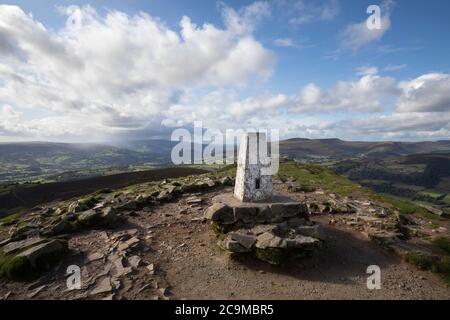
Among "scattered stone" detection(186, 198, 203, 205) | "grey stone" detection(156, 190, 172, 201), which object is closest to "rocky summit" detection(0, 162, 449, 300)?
"scattered stone" detection(186, 198, 203, 205)

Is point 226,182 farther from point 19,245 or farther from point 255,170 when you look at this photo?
point 19,245

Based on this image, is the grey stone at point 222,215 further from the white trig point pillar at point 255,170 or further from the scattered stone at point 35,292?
the scattered stone at point 35,292

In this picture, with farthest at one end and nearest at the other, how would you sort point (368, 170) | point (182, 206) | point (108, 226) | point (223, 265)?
point (368, 170), point (182, 206), point (108, 226), point (223, 265)

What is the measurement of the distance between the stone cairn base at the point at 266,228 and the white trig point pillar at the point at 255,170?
2.02ft

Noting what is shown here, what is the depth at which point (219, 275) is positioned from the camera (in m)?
10.6

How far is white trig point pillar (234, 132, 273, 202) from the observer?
46.2 ft

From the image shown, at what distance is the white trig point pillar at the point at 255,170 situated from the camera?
1408cm

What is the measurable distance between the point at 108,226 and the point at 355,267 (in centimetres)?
1421

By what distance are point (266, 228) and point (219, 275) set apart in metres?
3.39

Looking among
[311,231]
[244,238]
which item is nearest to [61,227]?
[244,238]

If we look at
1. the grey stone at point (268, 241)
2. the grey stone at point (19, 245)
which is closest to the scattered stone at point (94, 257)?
the grey stone at point (19, 245)
